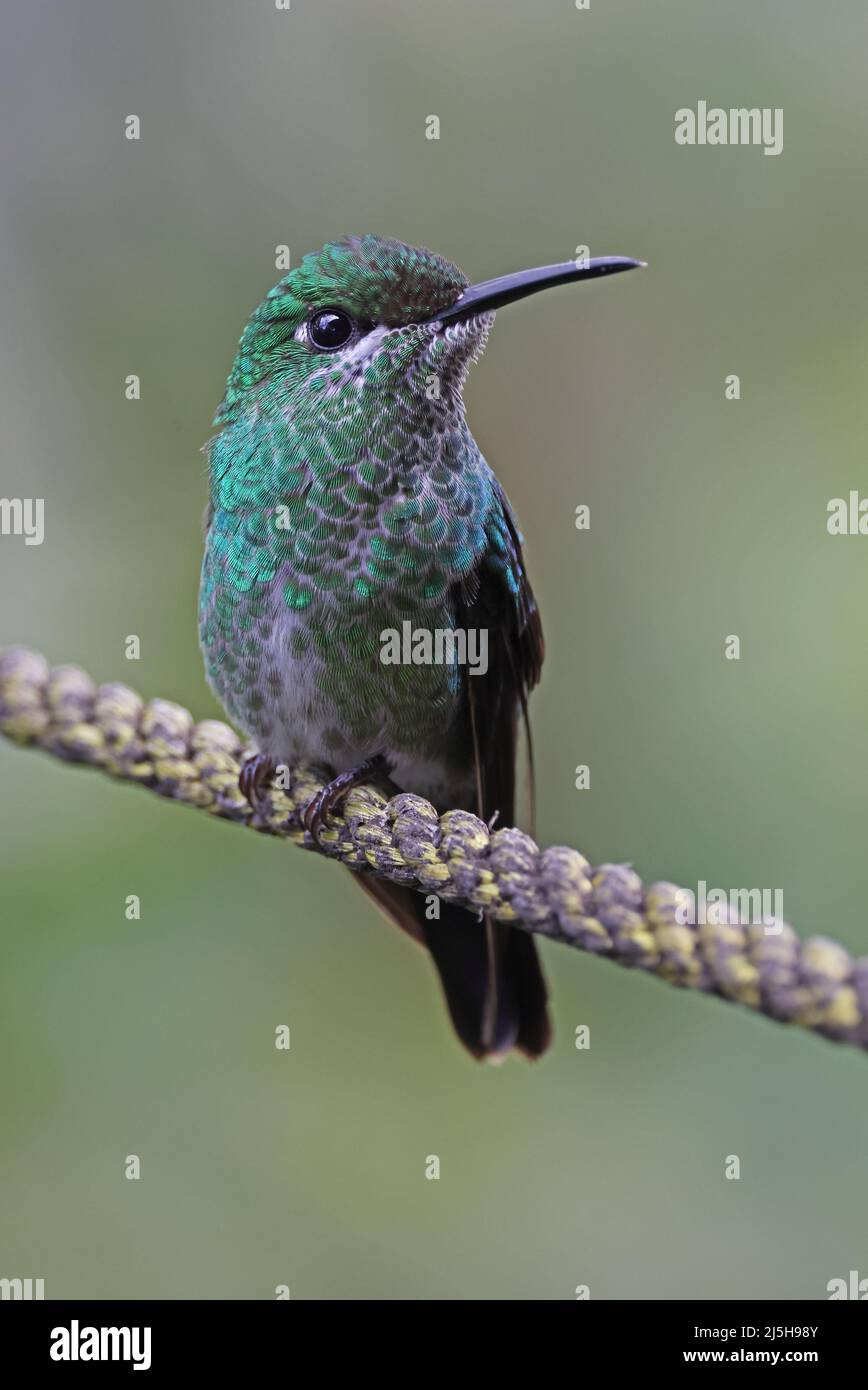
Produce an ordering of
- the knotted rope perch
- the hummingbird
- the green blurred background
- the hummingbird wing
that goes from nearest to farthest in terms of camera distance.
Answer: the knotted rope perch → the hummingbird → the hummingbird wing → the green blurred background

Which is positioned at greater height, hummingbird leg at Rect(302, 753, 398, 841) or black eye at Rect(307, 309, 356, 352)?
black eye at Rect(307, 309, 356, 352)

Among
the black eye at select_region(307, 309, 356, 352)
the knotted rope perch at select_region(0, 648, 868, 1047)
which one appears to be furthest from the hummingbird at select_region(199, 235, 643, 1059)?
the knotted rope perch at select_region(0, 648, 868, 1047)

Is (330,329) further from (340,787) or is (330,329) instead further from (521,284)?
(340,787)

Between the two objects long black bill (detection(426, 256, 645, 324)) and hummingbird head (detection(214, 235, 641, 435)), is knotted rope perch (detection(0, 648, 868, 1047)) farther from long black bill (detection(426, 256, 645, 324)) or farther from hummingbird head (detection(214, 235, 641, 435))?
long black bill (detection(426, 256, 645, 324))

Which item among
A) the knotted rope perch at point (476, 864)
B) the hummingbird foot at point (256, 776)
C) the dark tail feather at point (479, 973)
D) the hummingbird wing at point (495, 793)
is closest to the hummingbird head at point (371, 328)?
the hummingbird wing at point (495, 793)

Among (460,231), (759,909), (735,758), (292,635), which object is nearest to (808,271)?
(460,231)

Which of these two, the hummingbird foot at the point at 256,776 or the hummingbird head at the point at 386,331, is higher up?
the hummingbird head at the point at 386,331

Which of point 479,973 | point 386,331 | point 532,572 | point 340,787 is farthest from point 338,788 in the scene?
point 532,572

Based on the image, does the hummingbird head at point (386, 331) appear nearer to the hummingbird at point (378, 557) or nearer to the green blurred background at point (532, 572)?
the hummingbird at point (378, 557)
